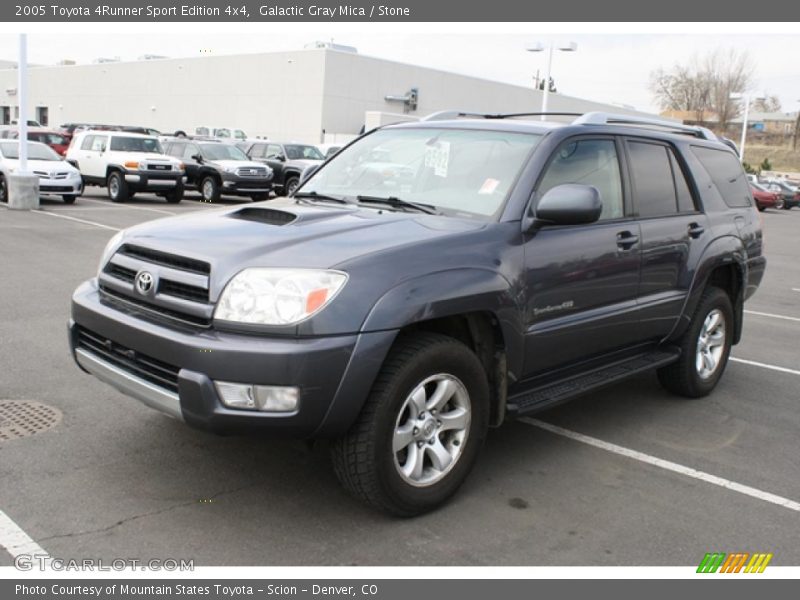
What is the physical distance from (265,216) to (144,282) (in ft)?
2.53

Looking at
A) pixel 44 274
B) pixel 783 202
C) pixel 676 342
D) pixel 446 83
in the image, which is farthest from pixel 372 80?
pixel 676 342

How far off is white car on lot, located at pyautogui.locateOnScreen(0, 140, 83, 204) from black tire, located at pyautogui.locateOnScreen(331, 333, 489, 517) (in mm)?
16511

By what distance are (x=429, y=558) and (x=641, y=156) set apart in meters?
3.11

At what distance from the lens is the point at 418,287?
11.5ft

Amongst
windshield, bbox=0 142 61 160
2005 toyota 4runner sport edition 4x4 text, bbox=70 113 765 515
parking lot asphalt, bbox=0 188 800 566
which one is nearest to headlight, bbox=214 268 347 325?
2005 toyota 4runner sport edition 4x4 text, bbox=70 113 765 515

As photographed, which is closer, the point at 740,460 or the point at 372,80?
the point at 740,460

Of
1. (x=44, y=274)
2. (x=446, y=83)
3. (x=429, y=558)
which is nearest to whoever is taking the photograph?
(x=429, y=558)

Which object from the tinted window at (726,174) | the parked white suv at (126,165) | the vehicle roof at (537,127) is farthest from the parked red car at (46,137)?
the tinted window at (726,174)

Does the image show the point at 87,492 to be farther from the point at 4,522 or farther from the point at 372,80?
the point at 372,80

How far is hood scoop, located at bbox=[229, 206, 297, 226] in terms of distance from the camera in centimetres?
401

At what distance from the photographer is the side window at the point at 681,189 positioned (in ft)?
18.0

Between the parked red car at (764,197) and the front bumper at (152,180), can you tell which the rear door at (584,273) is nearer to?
the front bumper at (152,180)

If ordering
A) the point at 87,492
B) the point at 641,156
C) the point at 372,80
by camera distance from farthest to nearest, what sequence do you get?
the point at 372,80, the point at 641,156, the point at 87,492

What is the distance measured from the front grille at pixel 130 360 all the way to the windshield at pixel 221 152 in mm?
19164
